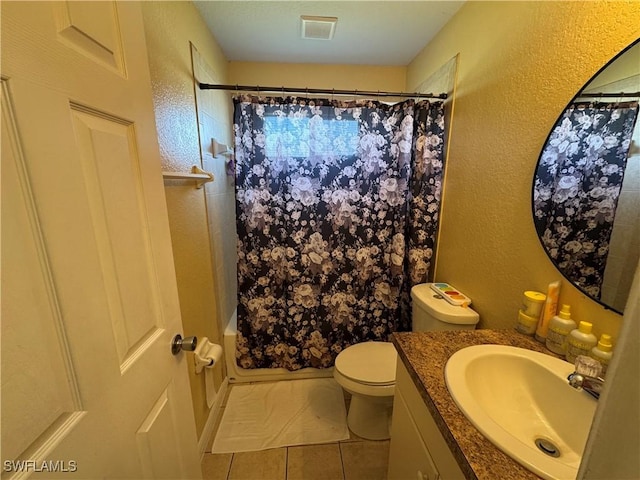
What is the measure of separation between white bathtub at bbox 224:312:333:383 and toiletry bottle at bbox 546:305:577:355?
4.82 feet

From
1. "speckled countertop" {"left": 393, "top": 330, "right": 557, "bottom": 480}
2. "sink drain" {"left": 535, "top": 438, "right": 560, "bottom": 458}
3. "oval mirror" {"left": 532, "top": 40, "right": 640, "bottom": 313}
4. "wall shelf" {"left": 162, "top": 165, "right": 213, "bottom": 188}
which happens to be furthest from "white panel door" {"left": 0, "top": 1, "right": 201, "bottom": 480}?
"oval mirror" {"left": 532, "top": 40, "right": 640, "bottom": 313}

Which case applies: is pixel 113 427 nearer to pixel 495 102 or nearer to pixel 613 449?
pixel 613 449

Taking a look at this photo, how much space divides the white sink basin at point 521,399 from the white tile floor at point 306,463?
943 millimetres

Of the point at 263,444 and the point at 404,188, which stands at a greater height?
the point at 404,188

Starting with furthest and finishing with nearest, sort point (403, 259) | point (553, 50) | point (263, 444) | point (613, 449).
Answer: point (403, 259), point (263, 444), point (553, 50), point (613, 449)

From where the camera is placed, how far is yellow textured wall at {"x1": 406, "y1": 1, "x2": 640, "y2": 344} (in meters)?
0.83

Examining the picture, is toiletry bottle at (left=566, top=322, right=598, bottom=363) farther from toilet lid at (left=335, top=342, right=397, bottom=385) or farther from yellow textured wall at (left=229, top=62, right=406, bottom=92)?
yellow textured wall at (left=229, top=62, right=406, bottom=92)

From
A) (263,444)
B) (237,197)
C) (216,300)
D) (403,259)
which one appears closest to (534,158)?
(403,259)

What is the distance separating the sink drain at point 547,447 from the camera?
70 centimetres

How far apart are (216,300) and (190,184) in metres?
0.79

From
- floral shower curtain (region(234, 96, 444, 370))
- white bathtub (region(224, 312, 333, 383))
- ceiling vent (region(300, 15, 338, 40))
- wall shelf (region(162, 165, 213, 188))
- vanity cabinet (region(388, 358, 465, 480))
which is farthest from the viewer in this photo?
white bathtub (region(224, 312, 333, 383))

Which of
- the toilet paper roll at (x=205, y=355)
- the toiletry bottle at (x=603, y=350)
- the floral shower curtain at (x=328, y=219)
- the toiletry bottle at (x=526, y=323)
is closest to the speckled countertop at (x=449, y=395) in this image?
the toiletry bottle at (x=526, y=323)

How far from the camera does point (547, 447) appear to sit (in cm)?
71

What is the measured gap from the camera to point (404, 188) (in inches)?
67.2
